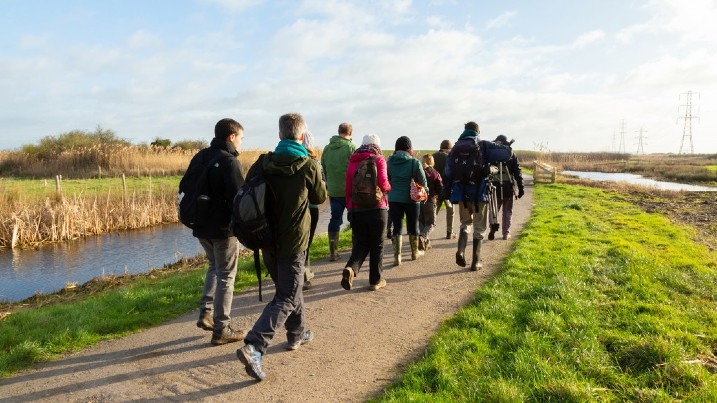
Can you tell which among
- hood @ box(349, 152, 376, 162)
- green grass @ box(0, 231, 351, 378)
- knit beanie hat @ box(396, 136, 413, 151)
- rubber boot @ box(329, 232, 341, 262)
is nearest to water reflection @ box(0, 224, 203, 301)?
green grass @ box(0, 231, 351, 378)

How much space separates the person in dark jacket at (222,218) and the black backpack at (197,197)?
33 mm

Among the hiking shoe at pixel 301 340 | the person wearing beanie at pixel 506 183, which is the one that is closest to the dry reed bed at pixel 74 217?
the hiking shoe at pixel 301 340

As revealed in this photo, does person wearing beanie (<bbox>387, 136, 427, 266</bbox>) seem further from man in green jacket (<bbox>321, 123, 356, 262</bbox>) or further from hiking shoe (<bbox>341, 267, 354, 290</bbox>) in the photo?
hiking shoe (<bbox>341, 267, 354, 290</bbox>)

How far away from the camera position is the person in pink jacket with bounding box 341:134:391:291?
623 cm

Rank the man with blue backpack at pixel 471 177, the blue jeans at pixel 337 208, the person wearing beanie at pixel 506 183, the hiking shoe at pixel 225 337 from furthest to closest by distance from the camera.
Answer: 1. the person wearing beanie at pixel 506 183
2. the blue jeans at pixel 337 208
3. the man with blue backpack at pixel 471 177
4. the hiking shoe at pixel 225 337

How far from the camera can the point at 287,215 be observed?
13.8 ft

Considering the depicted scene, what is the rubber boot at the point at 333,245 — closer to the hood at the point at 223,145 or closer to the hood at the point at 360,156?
the hood at the point at 360,156

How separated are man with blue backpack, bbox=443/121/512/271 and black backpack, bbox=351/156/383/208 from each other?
1578mm

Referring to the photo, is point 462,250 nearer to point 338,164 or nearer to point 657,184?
point 338,164

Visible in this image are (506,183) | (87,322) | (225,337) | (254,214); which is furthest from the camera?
(506,183)

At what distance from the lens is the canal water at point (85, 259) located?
36.0 ft

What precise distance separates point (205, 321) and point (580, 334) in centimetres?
386

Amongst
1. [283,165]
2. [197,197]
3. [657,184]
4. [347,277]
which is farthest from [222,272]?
[657,184]

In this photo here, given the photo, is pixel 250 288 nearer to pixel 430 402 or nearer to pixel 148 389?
pixel 148 389
